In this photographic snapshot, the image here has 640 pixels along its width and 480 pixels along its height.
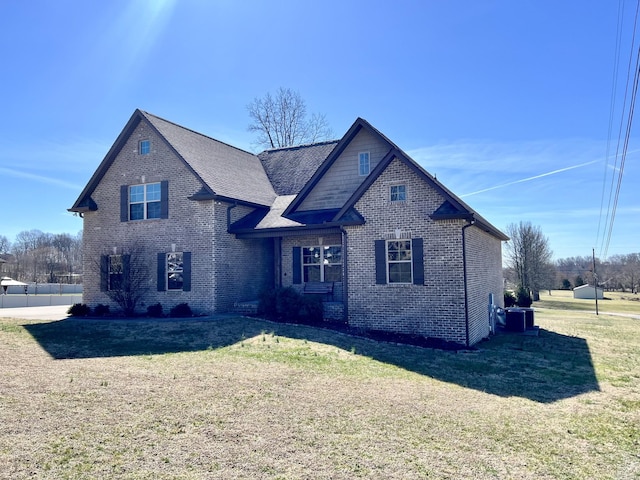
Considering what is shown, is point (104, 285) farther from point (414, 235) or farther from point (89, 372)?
point (414, 235)

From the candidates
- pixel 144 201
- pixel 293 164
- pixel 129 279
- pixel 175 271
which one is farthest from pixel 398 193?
pixel 129 279

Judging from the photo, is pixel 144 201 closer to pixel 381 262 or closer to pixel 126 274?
pixel 126 274

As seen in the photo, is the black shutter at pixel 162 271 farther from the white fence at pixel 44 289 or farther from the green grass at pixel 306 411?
the white fence at pixel 44 289

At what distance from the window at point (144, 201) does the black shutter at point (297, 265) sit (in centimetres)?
560

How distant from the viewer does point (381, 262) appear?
45.2 feet

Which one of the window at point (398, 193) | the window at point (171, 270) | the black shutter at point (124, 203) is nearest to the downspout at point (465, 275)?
the window at point (398, 193)

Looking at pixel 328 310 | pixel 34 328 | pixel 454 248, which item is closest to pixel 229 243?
pixel 328 310

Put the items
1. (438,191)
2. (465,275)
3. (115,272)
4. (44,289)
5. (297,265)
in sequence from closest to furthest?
1. (465,275)
2. (438,191)
3. (297,265)
4. (115,272)
5. (44,289)

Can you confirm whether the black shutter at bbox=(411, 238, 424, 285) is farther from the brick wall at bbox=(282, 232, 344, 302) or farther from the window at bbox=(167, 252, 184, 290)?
the window at bbox=(167, 252, 184, 290)

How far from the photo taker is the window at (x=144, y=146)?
1839 centimetres

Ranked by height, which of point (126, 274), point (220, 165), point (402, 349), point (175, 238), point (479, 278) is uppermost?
point (220, 165)

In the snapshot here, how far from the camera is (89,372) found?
8.49 metres

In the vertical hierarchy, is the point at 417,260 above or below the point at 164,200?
below

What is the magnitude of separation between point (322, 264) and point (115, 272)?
8332mm
